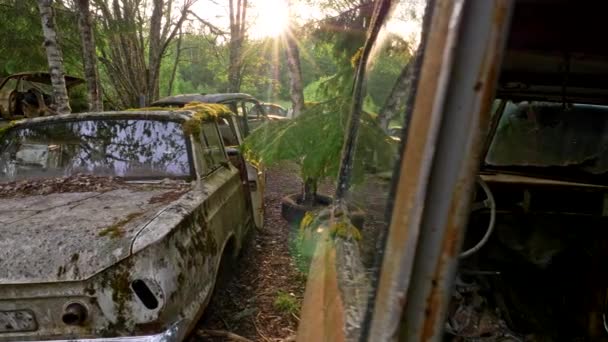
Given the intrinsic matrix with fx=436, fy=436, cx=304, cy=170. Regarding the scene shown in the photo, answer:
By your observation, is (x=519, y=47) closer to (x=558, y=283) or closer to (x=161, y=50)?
(x=558, y=283)

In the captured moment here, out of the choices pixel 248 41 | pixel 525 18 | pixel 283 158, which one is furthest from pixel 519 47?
pixel 248 41

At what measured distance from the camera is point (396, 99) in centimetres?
104

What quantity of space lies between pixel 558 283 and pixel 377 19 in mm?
1778

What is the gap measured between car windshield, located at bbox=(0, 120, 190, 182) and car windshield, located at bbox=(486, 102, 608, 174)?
2.47 m

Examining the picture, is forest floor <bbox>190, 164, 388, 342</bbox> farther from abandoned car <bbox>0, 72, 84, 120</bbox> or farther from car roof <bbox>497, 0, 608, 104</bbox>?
abandoned car <bbox>0, 72, 84, 120</bbox>

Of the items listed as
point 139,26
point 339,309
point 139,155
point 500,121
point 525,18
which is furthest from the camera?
point 139,26

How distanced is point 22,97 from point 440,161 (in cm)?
1265

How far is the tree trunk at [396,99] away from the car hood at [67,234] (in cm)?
169

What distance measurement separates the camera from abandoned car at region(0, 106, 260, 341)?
7.42ft

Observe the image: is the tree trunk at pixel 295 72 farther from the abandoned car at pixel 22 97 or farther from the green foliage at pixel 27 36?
the green foliage at pixel 27 36

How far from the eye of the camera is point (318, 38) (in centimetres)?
666

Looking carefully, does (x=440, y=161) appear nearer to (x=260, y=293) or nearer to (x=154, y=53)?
(x=260, y=293)

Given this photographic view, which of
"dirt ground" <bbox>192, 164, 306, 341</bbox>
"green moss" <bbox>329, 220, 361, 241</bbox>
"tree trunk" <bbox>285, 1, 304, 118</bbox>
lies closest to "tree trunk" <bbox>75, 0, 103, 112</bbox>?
"tree trunk" <bbox>285, 1, 304, 118</bbox>

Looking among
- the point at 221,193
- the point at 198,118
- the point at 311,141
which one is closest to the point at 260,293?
the point at 221,193
